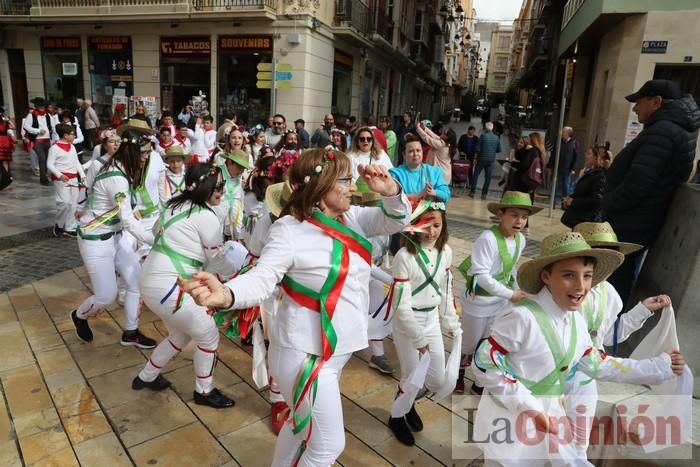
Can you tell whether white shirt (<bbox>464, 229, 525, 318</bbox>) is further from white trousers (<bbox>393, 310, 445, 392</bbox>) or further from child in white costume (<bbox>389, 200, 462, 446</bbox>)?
white trousers (<bbox>393, 310, 445, 392</bbox>)

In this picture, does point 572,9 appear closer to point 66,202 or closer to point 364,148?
point 364,148

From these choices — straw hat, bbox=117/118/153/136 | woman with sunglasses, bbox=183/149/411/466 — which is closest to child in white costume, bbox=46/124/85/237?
straw hat, bbox=117/118/153/136

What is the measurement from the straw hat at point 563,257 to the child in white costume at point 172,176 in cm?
441

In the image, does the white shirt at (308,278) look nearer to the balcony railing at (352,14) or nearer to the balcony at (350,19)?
the balcony at (350,19)

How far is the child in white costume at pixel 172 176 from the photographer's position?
5688mm

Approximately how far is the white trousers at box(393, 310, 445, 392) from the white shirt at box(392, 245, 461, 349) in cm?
3

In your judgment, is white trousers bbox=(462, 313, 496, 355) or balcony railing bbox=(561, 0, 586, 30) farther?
A: balcony railing bbox=(561, 0, 586, 30)

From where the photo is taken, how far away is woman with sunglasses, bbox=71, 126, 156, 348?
4.34 metres

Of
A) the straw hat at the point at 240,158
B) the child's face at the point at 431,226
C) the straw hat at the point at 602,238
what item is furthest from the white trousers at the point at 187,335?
the straw hat at the point at 602,238

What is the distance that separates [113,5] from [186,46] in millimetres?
3181

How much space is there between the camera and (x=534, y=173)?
10.5 meters

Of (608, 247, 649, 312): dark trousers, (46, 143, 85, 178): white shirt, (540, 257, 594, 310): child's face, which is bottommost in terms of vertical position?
(608, 247, 649, 312): dark trousers


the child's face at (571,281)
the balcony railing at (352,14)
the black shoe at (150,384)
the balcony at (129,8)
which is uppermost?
the balcony railing at (352,14)

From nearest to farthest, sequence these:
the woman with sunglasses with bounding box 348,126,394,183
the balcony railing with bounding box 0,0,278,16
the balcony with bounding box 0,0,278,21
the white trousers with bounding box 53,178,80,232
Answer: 1. the woman with sunglasses with bounding box 348,126,394,183
2. the white trousers with bounding box 53,178,80,232
3. the balcony with bounding box 0,0,278,21
4. the balcony railing with bounding box 0,0,278,16
